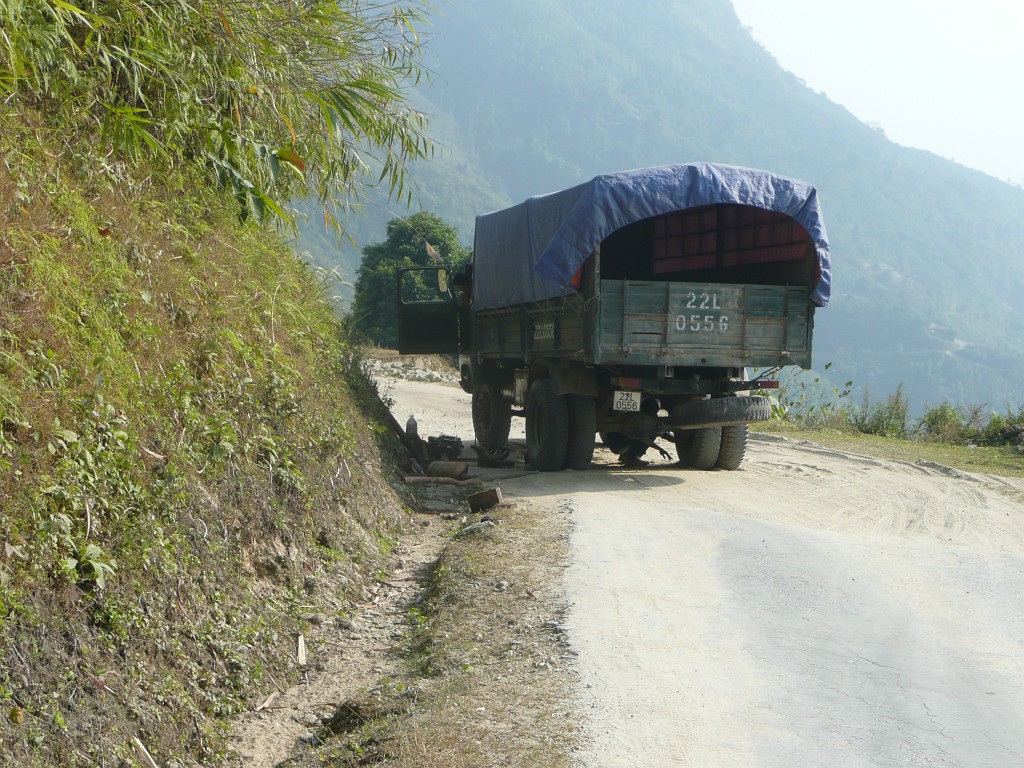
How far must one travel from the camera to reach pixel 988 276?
528 ft

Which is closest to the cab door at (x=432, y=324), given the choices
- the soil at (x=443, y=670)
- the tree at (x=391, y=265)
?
the soil at (x=443, y=670)

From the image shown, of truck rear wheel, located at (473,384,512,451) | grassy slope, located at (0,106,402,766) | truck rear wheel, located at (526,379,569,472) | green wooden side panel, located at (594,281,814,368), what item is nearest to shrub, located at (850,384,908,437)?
truck rear wheel, located at (473,384,512,451)

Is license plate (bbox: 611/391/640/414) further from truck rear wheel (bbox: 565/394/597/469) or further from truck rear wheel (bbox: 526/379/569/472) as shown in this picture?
truck rear wheel (bbox: 526/379/569/472)

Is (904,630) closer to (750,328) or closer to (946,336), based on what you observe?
(750,328)

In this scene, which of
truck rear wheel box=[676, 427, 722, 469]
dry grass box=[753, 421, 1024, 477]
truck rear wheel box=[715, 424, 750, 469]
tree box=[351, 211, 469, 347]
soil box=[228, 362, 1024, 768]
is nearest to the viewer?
soil box=[228, 362, 1024, 768]

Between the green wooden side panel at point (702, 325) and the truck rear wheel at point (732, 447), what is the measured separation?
1.26m

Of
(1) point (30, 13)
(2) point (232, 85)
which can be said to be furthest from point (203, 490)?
(2) point (232, 85)

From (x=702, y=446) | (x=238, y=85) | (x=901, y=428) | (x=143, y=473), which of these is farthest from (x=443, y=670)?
(x=901, y=428)

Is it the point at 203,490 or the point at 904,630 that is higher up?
the point at 203,490

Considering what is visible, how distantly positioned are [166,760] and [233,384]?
259 cm

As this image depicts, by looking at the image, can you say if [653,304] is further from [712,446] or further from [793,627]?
[793,627]

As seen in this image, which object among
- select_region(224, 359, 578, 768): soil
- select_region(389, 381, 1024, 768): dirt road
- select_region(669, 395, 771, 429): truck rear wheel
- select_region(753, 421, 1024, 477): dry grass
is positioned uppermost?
select_region(669, 395, 771, 429): truck rear wheel

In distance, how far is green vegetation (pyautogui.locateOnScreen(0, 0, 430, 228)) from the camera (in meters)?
5.69

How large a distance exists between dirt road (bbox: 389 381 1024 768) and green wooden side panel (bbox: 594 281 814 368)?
1.46 m
